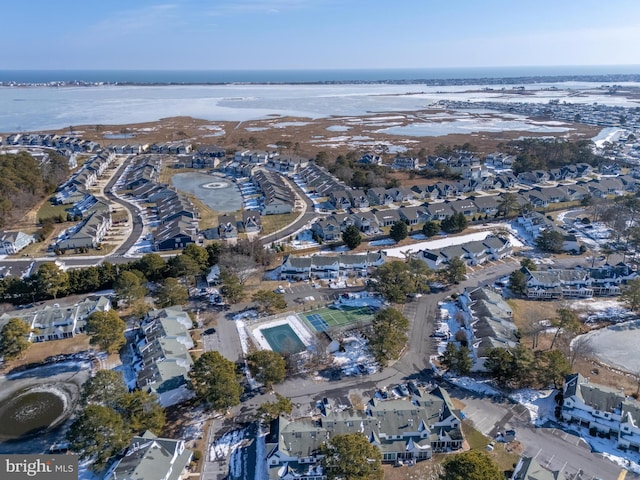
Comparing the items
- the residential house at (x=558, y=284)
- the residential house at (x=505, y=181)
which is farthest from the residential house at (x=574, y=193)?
the residential house at (x=558, y=284)

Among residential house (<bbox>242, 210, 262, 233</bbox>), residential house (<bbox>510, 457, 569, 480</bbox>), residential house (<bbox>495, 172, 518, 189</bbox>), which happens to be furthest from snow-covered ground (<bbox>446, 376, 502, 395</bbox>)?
residential house (<bbox>495, 172, 518, 189</bbox>)

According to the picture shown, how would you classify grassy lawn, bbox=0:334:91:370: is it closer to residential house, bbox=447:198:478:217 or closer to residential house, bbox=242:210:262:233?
residential house, bbox=242:210:262:233

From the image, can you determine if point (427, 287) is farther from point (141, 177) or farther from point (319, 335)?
point (141, 177)

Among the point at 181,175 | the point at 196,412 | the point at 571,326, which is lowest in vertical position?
the point at 196,412

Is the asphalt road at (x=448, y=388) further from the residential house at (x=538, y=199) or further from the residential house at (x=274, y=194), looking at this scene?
the residential house at (x=538, y=199)

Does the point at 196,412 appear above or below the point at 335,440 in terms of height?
below

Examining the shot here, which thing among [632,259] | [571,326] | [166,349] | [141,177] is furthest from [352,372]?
[141,177]

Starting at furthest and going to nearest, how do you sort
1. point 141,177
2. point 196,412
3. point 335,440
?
point 141,177, point 196,412, point 335,440
